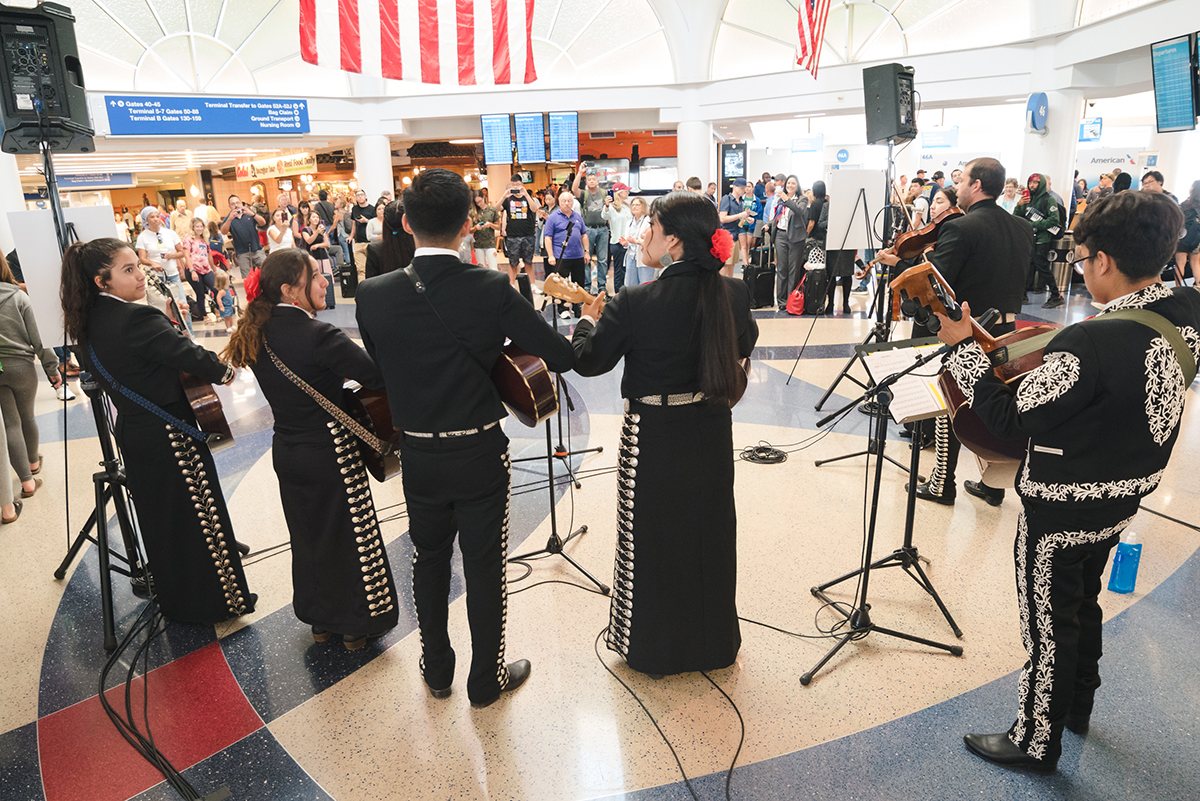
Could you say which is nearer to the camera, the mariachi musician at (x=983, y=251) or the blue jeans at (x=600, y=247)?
the mariachi musician at (x=983, y=251)

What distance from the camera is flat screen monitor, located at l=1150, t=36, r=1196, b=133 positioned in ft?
26.2

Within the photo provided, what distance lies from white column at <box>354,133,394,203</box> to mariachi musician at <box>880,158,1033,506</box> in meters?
12.7

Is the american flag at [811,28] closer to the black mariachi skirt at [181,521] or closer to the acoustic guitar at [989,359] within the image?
the acoustic guitar at [989,359]

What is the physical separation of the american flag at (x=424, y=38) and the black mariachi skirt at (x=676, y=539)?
9395 millimetres

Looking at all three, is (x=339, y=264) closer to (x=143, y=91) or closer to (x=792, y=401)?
(x=143, y=91)

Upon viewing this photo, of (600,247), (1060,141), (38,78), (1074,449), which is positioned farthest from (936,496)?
(1060,141)

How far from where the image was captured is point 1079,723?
7.27 feet

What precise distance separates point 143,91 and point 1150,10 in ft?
50.4

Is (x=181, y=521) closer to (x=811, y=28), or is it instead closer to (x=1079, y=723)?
(x=1079, y=723)

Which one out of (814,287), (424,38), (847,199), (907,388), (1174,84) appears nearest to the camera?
(907,388)

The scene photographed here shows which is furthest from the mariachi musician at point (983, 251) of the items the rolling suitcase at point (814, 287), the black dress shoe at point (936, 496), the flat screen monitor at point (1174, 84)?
the flat screen monitor at point (1174, 84)

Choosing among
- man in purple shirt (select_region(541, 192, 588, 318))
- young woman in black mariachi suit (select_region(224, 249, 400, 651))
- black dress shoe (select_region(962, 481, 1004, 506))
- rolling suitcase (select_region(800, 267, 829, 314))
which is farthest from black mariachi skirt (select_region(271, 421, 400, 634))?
rolling suitcase (select_region(800, 267, 829, 314))

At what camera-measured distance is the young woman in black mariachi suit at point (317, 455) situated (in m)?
2.43

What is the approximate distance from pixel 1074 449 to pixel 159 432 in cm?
305
